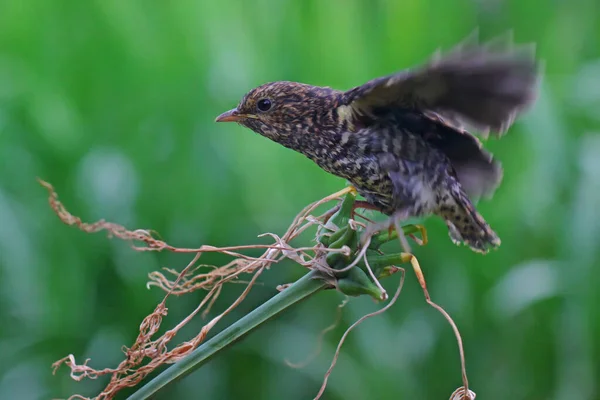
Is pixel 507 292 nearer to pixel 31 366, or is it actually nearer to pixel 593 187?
pixel 593 187

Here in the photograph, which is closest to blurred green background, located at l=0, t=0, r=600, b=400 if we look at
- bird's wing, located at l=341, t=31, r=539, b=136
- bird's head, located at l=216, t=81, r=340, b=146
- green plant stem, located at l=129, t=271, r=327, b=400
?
bird's head, located at l=216, t=81, r=340, b=146

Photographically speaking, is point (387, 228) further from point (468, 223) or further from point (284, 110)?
point (284, 110)

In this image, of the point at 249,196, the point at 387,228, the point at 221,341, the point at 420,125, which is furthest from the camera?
the point at 249,196

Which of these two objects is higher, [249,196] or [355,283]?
[355,283]

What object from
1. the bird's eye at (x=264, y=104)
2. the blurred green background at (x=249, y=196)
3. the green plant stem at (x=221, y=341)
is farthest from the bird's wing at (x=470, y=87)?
the blurred green background at (x=249, y=196)

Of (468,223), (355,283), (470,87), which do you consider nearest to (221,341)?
(355,283)

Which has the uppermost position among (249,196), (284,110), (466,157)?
(284,110)

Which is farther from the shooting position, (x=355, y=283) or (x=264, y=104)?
(x=264, y=104)
